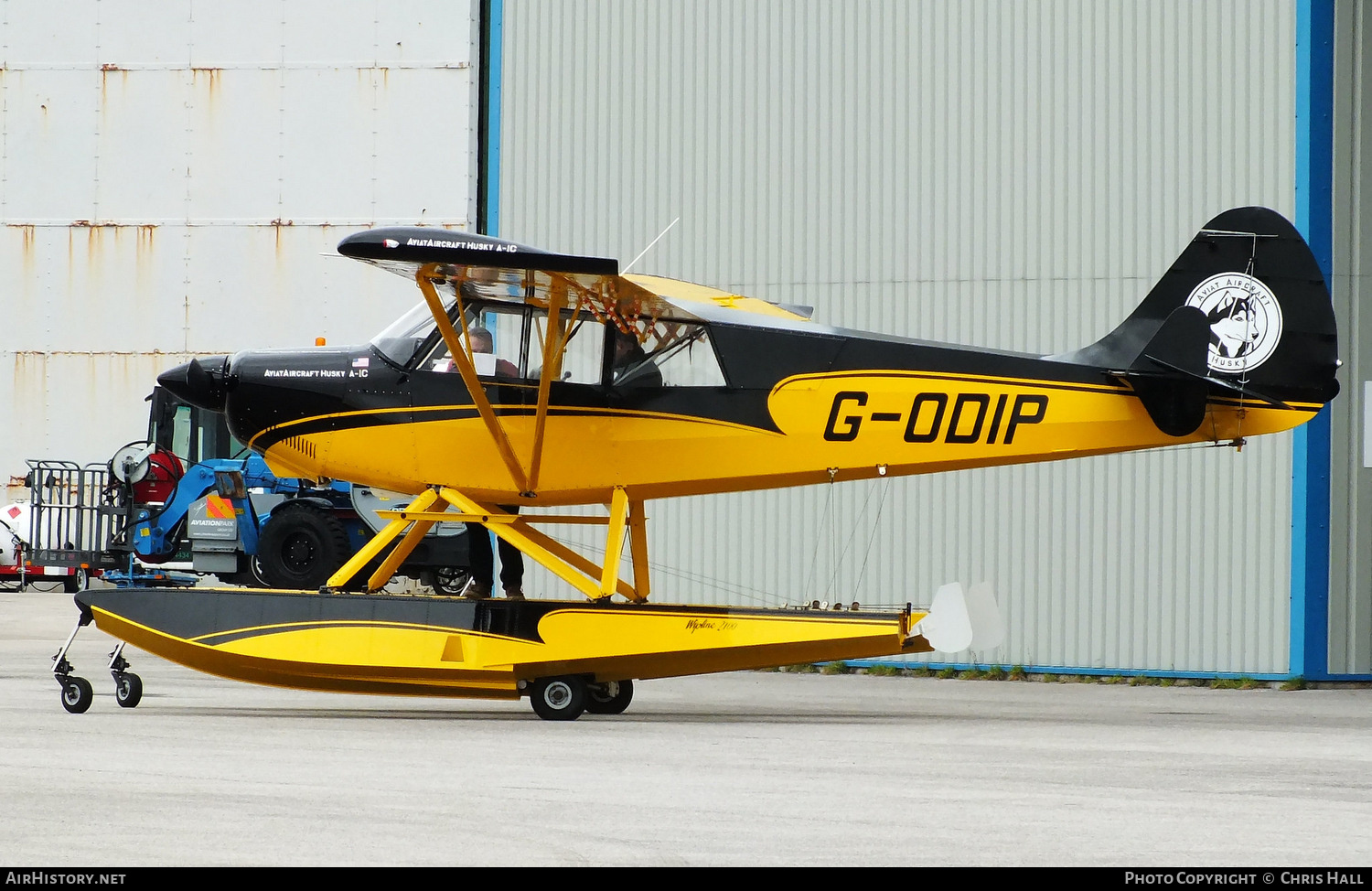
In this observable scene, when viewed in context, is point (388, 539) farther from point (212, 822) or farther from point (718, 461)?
point (212, 822)

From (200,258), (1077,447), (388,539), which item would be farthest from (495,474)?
(200,258)

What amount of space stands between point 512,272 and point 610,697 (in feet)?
10.3

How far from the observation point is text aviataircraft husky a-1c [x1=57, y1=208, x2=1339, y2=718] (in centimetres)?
1024

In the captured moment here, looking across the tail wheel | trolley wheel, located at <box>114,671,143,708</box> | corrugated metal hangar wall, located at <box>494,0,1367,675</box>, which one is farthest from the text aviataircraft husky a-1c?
the tail wheel

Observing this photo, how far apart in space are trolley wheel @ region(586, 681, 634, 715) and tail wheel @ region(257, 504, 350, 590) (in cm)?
871

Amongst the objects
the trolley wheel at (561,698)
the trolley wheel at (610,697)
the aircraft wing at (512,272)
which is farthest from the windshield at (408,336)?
the trolley wheel at (610,697)

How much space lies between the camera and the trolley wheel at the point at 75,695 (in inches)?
410

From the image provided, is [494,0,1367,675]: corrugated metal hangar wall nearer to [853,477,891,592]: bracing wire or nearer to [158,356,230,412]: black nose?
[853,477,891,592]: bracing wire

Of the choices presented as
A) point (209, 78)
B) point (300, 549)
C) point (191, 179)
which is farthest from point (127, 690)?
point (209, 78)

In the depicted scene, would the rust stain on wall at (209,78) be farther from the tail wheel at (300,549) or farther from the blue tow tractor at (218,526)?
the tail wheel at (300,549)

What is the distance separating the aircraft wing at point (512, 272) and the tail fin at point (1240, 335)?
10.3 feet

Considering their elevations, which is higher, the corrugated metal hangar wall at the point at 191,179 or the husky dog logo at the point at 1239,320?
the corrugated metal hangar wall at the point at 191,179

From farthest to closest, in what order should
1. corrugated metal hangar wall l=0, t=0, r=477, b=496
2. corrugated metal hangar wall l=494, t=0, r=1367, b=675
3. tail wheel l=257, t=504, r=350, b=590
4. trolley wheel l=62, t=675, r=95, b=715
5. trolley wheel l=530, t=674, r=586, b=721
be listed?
1. corrugated metal hangar wall l=0, t=0, r=477, b=496
2. tail wheel l=257, t=504, r=350, b=590
3. corrugated metal hangar wall l=494, t=0, r=1367, b=675
4. trolley wheel l=530, t=674, r=586, b=721
5. trolley wheel l=62, t=675, r=95, b=715
